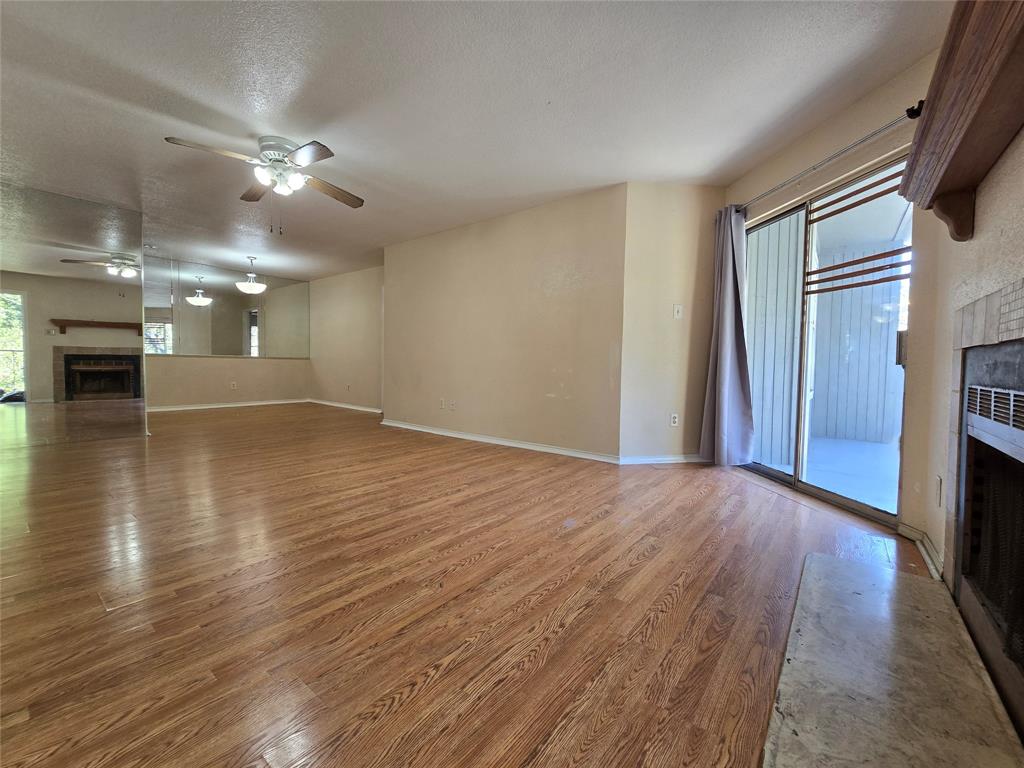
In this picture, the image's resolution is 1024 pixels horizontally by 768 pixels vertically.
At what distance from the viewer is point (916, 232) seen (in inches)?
88.8

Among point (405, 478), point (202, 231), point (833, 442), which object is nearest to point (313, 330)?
point (202, 231)

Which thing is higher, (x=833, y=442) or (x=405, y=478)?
(x=833, y=442)

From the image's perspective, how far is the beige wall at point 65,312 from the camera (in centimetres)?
469

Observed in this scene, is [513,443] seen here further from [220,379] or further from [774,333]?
[220,379]

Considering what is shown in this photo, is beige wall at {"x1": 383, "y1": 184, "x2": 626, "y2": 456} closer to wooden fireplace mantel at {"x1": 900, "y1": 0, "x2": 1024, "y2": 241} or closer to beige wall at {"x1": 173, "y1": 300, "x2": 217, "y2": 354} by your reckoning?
wooden fireplace mantel at {"x1": 900, "y1": 0, "x2": 1024, "y2": 241}

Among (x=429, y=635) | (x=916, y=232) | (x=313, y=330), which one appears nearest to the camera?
(x=429, y=635)

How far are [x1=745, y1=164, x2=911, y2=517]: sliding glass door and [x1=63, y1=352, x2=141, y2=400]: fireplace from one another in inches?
296

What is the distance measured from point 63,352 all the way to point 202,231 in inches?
87.7

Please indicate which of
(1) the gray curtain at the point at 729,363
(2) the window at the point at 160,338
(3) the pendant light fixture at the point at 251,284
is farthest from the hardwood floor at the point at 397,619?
(3) the pendant light fixture at the point at 251,284

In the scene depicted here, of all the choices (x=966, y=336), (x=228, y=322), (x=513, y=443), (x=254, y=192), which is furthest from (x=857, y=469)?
(x=228, y=322)

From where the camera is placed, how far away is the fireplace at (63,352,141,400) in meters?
4.98

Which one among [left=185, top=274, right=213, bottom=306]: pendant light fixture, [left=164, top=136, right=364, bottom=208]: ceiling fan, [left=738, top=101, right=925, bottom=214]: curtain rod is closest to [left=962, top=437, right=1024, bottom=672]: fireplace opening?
[left=738, top=101, right=925, bottom=214]: curtain rod

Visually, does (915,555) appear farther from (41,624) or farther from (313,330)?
(313,330)

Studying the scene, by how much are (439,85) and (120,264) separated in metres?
5.03
